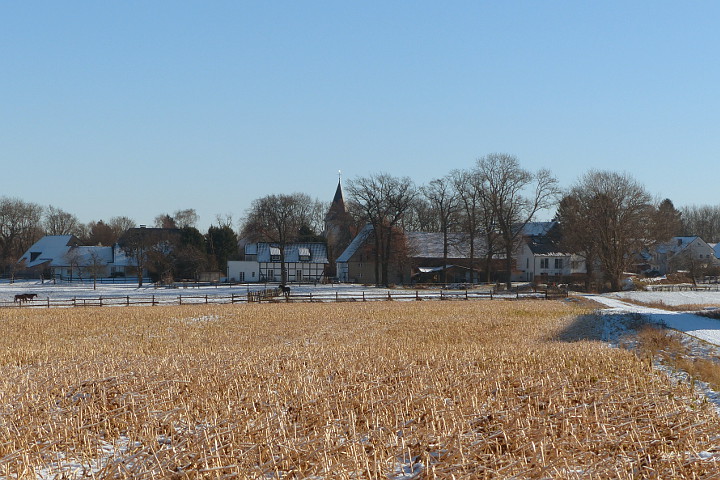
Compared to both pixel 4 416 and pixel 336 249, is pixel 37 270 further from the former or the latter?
pixel 4 416

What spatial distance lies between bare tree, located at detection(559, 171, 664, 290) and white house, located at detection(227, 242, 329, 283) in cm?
3281

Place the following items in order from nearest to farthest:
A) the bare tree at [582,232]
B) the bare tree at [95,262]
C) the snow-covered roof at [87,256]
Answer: the bare tree at [582,232], the bare tree at [95,262], the snow-covered roof at [87,256]

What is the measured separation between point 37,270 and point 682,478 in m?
104

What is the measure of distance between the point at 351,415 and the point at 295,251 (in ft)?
271

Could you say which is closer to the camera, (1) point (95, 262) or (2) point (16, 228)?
(1) point (95, 262)

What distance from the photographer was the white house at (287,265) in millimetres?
91062

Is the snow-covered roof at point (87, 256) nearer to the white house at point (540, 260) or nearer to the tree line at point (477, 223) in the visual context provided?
the tree line at point (477, 223)

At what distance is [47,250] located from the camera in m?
104

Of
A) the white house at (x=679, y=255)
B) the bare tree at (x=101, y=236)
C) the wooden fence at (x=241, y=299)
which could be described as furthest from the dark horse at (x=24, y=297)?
the bare tree at (x=101, y=236)

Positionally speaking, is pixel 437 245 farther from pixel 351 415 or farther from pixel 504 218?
pixel 351 415

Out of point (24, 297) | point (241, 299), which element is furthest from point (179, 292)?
point (24, 297)

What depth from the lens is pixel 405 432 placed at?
31.6 feet

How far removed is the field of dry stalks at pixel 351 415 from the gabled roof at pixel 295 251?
235ft

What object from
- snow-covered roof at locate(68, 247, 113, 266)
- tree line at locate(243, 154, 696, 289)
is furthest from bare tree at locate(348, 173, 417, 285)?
snow-covered roof at locate(68, 247, 113, 266)
